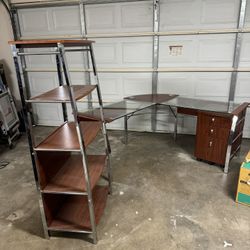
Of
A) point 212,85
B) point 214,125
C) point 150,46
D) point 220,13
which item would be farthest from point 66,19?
point 214,125

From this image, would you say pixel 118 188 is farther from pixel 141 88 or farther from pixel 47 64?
pixel 47 64

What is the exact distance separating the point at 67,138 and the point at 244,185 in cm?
167

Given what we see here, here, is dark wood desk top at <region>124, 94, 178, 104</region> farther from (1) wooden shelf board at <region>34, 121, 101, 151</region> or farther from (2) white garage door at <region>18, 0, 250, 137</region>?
(1) wooden shelf board at <region>34, 121, 101, 151</region>

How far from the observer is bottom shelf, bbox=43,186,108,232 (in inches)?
72.3

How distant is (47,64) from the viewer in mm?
4164

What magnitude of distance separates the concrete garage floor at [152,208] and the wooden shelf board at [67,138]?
0.81 meters

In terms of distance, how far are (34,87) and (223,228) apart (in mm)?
3844

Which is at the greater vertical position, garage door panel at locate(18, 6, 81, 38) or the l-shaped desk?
garage door panel at locate(18, 6, 81, 38)

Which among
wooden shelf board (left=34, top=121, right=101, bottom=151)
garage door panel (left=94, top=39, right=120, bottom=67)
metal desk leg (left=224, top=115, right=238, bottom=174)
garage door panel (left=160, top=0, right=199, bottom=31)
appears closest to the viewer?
wooden shelf board (left=34, top=121, right=101, bottom=151)

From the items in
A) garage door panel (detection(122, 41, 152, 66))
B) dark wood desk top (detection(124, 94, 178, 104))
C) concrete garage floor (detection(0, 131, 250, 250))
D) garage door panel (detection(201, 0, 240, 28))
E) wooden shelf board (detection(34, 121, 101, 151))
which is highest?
garage door panel (detection(201, 0, 240, 28))

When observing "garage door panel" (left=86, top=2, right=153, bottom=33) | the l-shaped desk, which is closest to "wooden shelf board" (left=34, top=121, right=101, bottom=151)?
the l-shaped desk

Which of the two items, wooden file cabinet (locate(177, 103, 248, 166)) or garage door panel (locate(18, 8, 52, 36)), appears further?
garage door panel (locate(18, 8, 52, 36))

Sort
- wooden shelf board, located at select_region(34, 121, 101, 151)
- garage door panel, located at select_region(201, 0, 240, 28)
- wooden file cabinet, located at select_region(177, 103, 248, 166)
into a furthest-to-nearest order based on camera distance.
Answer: garage door panel, located at select_region(201, 0, 240, 28) → wooden file cabinet, located at select_region(177, 103, 248, 166) → wooden shelf board, located at select_region(34, 121, 101, 151)

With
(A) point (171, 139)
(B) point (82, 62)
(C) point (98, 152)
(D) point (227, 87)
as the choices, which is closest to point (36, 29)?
(B) point (82, 62)
